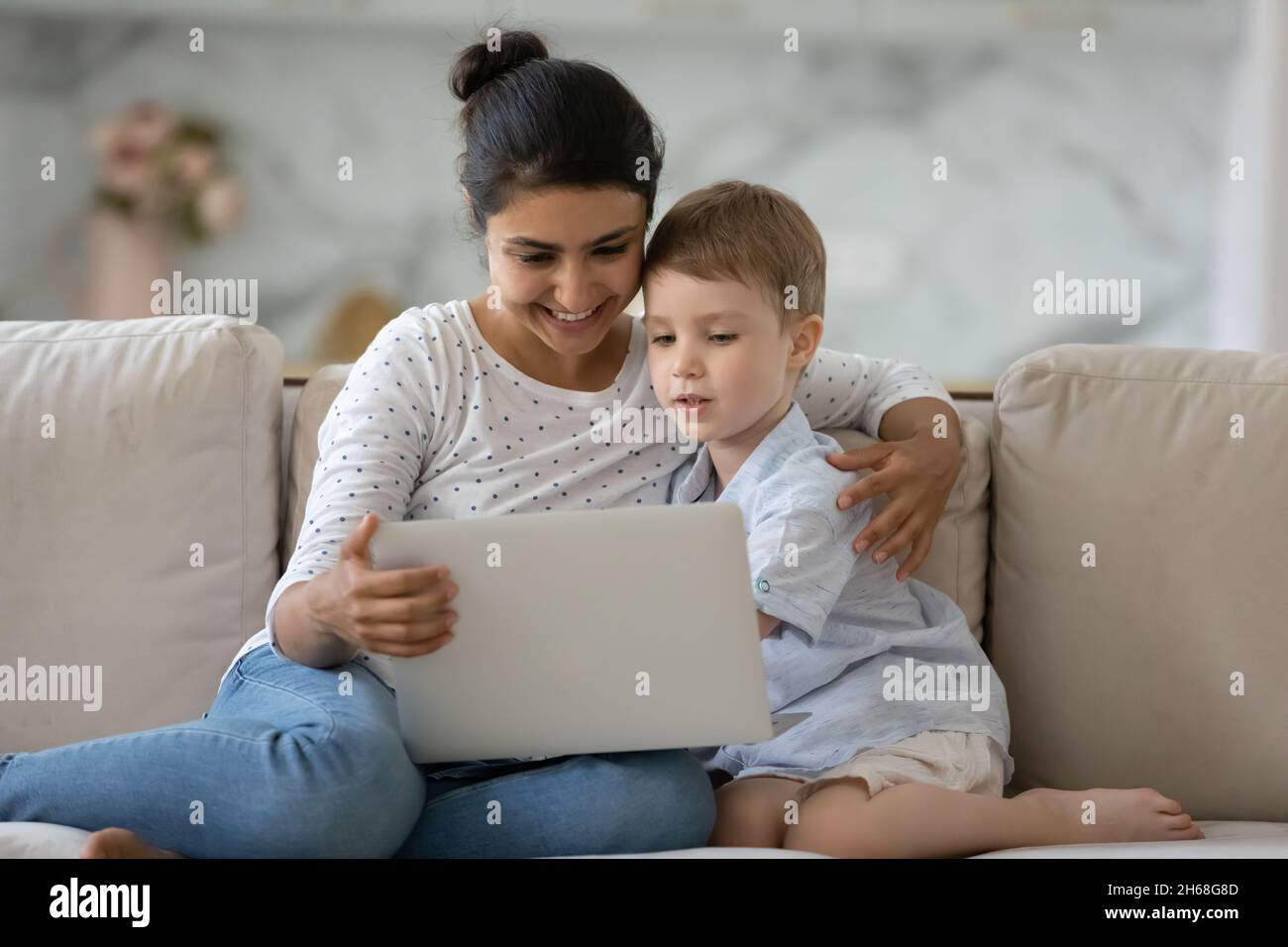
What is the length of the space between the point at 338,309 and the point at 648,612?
Answer: 215cm

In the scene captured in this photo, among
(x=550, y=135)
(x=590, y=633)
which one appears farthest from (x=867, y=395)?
(x=590, y=633)

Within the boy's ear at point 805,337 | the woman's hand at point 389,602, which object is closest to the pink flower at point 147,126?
the boy's ear at point 805,337

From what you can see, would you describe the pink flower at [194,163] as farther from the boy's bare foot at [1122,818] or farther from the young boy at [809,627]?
the boy's bare foot at [1122,818]

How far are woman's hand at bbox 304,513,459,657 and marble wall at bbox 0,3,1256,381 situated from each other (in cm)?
204

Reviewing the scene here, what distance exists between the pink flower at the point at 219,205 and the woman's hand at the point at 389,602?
213 cm

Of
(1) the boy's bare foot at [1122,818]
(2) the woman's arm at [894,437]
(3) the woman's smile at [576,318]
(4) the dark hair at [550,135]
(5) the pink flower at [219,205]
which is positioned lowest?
(1) the boy's bare foot at [1122,818]

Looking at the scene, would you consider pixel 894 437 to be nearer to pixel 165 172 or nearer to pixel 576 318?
pixel 576 318

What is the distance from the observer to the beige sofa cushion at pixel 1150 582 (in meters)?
1.57

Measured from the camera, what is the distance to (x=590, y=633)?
117 centimetres

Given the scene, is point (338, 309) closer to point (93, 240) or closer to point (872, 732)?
point (93, 240)

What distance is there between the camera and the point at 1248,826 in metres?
1.52

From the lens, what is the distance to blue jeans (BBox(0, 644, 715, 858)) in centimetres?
117

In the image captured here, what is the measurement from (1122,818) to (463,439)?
2.75ft
